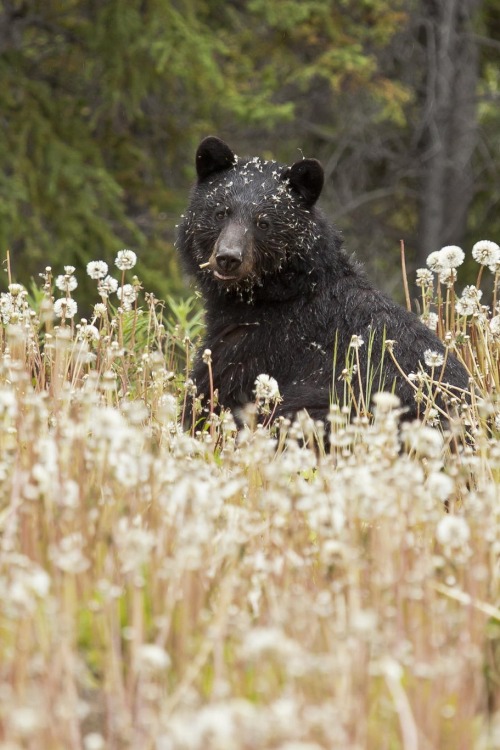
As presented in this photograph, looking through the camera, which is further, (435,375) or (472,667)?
(435,375)

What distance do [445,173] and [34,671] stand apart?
14.7 m

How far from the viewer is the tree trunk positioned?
15.4 m

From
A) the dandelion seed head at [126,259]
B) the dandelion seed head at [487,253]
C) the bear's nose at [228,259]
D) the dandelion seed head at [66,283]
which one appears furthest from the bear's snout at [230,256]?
the dandelion seed head at [487,253]

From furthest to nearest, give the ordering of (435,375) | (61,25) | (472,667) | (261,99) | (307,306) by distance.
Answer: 1. (61,25)
2. (261,99)
3. (307,306)
4. (435,375)
5. (472,667)

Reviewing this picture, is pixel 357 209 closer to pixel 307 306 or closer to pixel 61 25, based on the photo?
pixel 61 25

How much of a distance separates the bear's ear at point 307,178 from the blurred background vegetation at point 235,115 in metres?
5.62

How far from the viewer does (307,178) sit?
5.61 metres

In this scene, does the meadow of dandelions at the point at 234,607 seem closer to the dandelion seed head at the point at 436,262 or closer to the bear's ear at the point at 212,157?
the dandelion seed head at the point at 436,262

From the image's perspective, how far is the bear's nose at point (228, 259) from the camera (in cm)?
525

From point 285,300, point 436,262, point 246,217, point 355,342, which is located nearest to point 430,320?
point 436,262

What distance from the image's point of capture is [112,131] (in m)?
12.9

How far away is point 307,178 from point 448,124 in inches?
435

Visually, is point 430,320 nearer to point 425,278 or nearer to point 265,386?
point 425,278

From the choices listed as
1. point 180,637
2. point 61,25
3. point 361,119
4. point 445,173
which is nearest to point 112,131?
point 61,25
